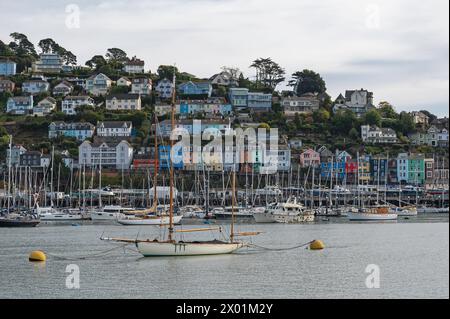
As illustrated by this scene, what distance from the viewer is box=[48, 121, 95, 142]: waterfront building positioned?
122 m

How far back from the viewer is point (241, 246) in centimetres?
4181

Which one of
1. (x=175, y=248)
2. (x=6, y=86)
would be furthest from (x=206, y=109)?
(x=175, y=248)

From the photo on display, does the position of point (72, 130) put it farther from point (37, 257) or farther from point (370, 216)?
point (37, 257)

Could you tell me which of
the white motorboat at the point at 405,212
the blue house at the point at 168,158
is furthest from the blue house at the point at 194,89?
the white motorboat at the point at 405,212

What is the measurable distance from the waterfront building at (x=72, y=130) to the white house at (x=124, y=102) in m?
10.7

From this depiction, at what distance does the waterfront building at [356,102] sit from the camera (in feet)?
467

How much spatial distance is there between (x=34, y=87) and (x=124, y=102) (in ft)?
58.1

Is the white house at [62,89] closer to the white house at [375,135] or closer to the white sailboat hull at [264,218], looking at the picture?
the white house at [375,135]

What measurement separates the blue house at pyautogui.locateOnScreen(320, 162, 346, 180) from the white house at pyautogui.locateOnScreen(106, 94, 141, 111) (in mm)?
32014

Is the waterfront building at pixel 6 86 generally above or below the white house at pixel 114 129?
above

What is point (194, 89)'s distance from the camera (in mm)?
141125

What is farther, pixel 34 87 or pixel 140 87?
pixel 34 87

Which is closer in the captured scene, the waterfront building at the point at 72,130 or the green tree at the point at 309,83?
the waterfront building at the point at 72,130

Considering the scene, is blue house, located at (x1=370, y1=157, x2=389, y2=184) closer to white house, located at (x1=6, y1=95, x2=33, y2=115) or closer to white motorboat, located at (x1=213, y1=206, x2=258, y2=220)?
white motorboat, located at (x1=213, y1=206, x2=258, y2=220)
